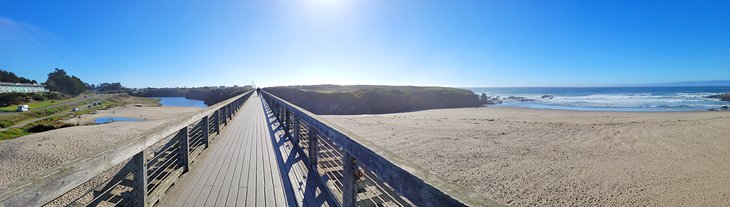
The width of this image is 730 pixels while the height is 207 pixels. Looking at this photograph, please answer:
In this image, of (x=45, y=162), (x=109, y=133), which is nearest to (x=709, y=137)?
(x=45, y=162)

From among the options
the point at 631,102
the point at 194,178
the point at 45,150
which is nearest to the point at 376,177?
the point at 194,178

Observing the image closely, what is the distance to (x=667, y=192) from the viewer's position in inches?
254

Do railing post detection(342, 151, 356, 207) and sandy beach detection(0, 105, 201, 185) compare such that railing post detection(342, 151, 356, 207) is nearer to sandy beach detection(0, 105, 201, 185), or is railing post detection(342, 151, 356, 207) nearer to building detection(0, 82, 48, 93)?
sandy beach detection(0, 105, 201, 185)

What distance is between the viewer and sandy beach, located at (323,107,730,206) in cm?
626

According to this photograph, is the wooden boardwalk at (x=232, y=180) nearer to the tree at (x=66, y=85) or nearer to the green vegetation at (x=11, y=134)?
the green vegetation at (x=11, y=134)

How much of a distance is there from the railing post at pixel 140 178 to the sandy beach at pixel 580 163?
19.8 ft

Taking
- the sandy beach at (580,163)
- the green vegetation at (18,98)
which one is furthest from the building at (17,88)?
the sandy beach at (580,163)

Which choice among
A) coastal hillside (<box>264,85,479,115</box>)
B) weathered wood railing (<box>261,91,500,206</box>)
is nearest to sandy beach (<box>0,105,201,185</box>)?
weathered wood railing (<box>261,91,500,206</box>)

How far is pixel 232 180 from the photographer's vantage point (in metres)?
3.99

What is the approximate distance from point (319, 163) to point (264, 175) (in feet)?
2.69

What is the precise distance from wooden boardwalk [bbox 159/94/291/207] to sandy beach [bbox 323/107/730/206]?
15.3ft

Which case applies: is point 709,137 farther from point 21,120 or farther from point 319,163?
point 21,120

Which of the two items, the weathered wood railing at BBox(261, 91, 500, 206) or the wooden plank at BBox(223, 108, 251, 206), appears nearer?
the weathered wood railing at BBox(261, 91, 500, 206)

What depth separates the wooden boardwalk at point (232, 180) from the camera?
11.0 feet
